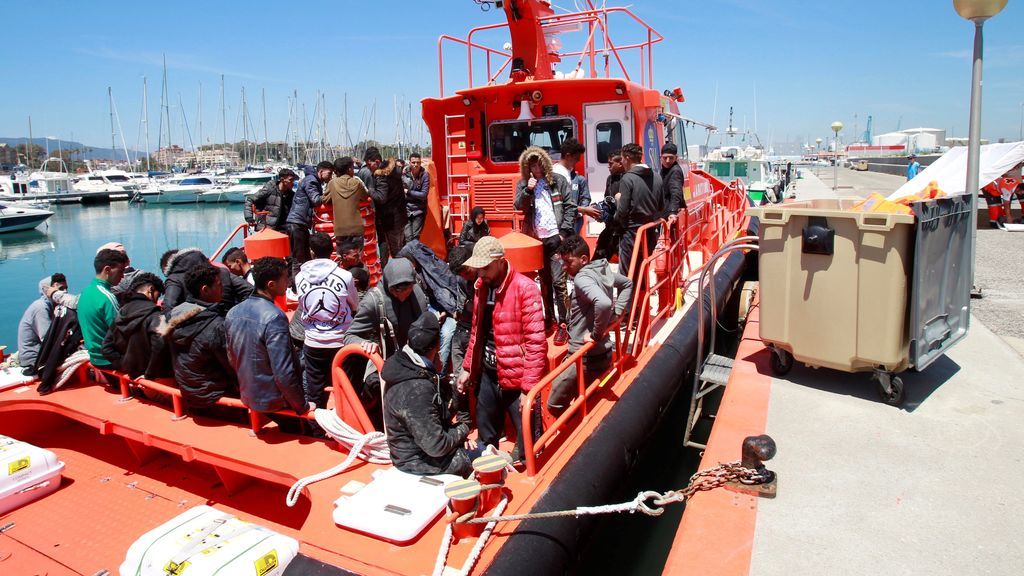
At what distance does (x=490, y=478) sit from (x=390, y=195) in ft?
17.9

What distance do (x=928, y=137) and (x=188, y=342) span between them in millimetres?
109929

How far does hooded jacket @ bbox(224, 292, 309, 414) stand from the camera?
11.7 feet

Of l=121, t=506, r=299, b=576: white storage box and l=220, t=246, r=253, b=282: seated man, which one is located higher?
l=220, t=246, r=253, b=282: seated man

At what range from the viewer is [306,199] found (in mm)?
7418

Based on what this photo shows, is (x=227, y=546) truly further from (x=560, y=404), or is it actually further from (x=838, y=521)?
(x=838, y=521)

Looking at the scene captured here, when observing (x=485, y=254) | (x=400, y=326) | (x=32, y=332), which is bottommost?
(x=32, y=332)

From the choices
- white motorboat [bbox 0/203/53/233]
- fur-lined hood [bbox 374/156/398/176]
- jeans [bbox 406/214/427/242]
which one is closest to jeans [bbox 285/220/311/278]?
fur-lined hood [bbox 374/156/398/176]

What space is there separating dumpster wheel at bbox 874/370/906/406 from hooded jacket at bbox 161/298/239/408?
4061mm

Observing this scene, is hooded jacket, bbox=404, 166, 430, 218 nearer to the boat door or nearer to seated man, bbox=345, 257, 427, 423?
the boat door

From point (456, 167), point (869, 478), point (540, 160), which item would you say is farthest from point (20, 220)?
point (869, 478)

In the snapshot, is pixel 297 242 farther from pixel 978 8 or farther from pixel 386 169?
pixel 978 8

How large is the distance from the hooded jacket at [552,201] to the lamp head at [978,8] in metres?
3.25

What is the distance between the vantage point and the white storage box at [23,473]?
4.10 m

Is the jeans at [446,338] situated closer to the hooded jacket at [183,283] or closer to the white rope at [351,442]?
the white rope at [351,442]
